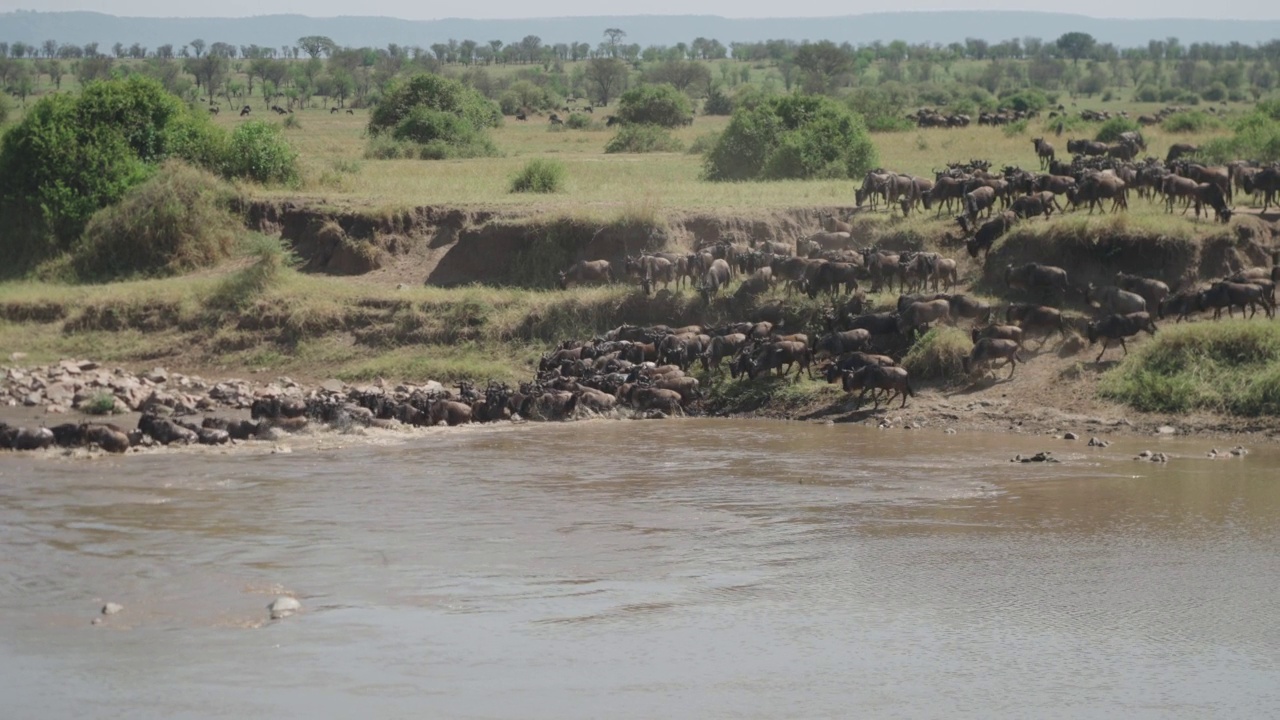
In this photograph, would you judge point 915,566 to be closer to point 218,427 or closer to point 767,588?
point 767,588

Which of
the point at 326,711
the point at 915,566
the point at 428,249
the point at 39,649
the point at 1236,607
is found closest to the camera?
the point at 326,711

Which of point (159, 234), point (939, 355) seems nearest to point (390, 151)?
point (159, 234)

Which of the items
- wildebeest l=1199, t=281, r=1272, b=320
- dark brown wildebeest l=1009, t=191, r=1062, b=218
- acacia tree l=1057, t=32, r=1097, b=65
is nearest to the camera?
wildebeest l=1199, t=281, r=1272, b=320

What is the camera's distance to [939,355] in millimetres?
17750

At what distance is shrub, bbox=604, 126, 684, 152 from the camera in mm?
39781

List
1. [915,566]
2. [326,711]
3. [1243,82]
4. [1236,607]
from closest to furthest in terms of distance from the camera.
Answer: [326,711] → [1236,607] → [915,566] → [1243,82]

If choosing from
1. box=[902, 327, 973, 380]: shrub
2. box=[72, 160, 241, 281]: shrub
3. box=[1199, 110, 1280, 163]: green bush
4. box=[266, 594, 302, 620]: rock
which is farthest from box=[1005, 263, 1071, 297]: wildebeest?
box=[72, 160, 241, 281]: shrub

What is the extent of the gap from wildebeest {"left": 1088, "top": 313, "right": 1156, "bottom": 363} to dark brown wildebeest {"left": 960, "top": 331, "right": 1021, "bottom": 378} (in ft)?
3.09

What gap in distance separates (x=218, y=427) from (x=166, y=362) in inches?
210

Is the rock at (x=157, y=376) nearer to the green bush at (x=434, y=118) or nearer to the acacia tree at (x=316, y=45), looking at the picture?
the green bush at (x=434, y=118)

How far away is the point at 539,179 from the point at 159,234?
675cm

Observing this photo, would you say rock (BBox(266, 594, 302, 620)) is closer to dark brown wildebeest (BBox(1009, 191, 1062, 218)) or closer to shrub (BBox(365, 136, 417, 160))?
dark brown wildebeest (BBox(1009, 191, 1062, 218))

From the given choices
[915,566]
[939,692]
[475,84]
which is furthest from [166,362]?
[475,84]

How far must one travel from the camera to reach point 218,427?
16.1 meters
